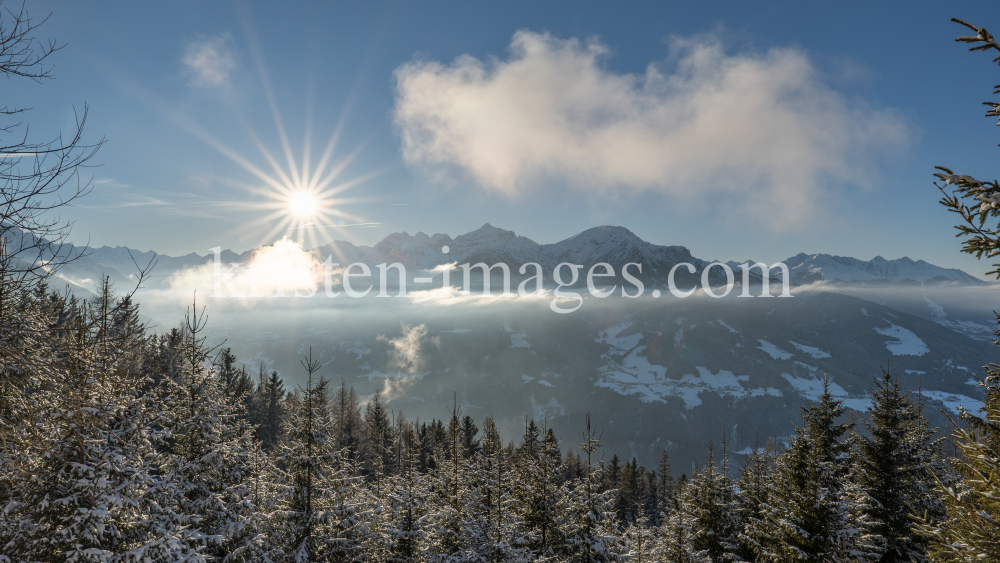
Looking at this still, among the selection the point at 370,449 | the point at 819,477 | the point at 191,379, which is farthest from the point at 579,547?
the point at 370,449

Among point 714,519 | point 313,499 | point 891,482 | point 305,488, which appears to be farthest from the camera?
point 714,519

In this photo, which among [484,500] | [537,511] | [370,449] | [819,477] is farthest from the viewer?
[370,449]

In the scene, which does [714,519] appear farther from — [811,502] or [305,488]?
[305,488]

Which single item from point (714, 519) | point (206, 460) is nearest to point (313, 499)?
point (206, 460)

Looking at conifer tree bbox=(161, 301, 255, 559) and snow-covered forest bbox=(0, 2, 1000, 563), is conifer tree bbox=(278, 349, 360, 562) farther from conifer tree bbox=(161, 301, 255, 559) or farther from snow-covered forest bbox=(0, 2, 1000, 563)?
conifer tree bbox=(161, 301, 255, 559)

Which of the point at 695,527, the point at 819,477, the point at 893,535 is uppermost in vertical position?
the point at 819,477

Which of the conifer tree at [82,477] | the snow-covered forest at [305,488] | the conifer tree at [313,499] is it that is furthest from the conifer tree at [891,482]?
the conifer tree at [82,477]

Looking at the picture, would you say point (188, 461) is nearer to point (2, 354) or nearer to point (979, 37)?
point (2, 354)

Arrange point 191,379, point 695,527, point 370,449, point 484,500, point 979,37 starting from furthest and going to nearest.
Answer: point 370,449 → point 695,527 → point 484,500 → point 191,379 → point 979,37

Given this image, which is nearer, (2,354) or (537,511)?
(2,354)
